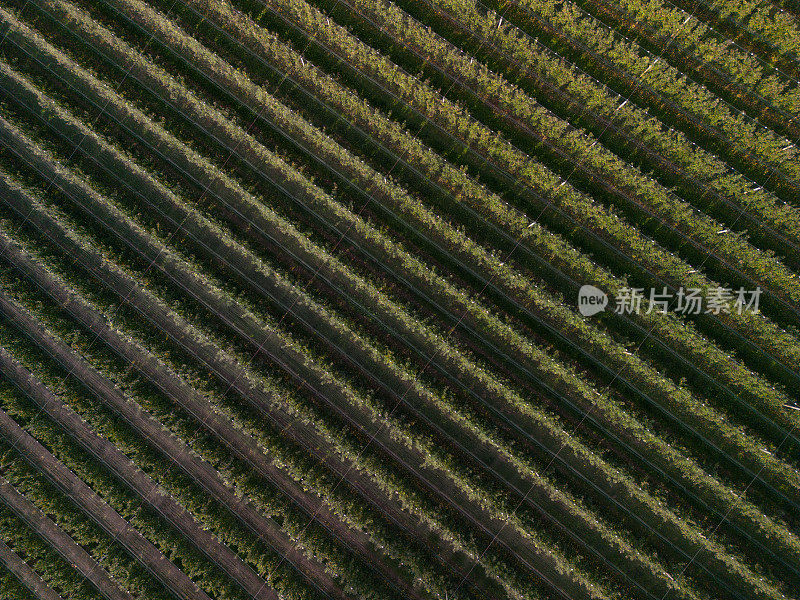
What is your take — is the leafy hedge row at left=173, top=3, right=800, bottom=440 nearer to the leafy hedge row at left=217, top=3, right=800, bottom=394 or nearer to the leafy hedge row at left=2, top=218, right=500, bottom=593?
the leafy hedge row at left=217, top=3, right=800, bottom=394

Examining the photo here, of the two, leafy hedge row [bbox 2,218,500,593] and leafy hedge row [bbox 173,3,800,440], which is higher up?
leafy hedge row [bbox 173,3,800,440]

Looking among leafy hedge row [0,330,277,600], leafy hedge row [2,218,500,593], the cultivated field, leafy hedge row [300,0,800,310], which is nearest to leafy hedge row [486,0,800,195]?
the cultivated field

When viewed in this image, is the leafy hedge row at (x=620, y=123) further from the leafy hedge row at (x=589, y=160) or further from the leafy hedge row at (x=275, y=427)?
the leafy hedge row at (x=275, y=427)

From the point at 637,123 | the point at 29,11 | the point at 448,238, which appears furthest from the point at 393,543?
the point at 29,11

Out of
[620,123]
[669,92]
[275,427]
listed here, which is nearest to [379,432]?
[275,427]

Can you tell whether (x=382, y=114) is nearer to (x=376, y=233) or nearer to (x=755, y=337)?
(x=376, y=233)

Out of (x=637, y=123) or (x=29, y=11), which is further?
(x=29, y=11)

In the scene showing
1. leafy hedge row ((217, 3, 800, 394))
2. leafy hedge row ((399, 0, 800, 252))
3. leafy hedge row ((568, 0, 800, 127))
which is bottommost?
leafy hedge row ((217, 3, 800, 394))

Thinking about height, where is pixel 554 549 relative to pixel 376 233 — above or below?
below

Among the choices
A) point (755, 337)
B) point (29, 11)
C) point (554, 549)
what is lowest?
point (554, 549)
